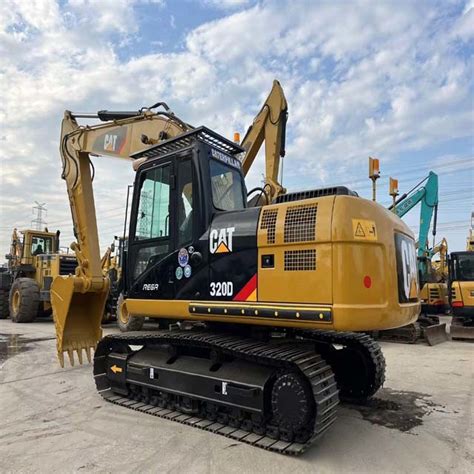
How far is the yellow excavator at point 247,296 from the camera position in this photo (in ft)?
12.7

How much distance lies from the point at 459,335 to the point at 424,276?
248 inches

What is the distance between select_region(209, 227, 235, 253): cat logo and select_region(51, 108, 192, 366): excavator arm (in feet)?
9.67

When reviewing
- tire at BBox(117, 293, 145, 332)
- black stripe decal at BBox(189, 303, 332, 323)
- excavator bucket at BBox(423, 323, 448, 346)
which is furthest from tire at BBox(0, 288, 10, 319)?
A: black stripe decal at BBox(189, 303, 332, 323)

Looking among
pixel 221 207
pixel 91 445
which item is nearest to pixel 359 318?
pixel 221 207

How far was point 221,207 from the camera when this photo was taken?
16.7 feet

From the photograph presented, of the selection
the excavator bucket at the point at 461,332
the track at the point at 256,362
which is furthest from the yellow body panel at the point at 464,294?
the track at the point at 256,362

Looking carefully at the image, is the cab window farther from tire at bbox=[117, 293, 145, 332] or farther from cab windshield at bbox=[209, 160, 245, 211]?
tire at bbox=[117, 293, 145, 332]

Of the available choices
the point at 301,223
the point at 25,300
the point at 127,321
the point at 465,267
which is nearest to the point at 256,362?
the point at 301,223

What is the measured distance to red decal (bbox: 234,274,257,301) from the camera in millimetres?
4289

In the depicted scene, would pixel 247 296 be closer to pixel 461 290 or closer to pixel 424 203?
Result: pixel 461 290

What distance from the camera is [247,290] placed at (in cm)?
433

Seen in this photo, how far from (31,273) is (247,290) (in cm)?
1513

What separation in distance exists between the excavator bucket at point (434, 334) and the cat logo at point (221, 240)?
27.1 ft

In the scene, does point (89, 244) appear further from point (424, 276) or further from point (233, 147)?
point (424, 276)
